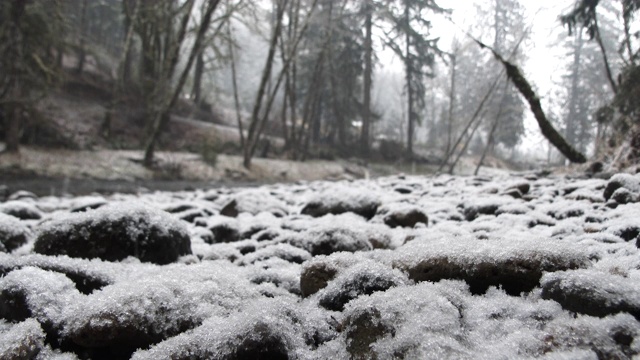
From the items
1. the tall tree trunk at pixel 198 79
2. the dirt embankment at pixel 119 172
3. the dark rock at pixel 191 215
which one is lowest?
the dirt embankment at pixel 119 172

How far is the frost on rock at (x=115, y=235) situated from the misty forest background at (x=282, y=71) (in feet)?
19.2

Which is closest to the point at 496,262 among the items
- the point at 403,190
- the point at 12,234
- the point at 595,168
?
the point at 12,234

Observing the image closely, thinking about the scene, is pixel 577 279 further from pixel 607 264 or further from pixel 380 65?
pixel 380 65

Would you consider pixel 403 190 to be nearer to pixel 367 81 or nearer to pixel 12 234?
pixel 12 234

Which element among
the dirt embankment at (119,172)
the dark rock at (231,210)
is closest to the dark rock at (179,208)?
the dark rock at (231,210)

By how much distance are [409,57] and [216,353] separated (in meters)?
25.2

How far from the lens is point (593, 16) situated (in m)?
7.34

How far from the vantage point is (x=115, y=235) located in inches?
90.7

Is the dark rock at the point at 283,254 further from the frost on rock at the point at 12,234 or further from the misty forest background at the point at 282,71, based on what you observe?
the misty forest background at the point at 282,71

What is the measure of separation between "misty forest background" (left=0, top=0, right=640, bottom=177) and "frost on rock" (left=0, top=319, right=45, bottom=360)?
6.45 metres

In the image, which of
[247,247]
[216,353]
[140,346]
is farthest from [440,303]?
[247,247]

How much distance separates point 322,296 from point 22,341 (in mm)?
1029

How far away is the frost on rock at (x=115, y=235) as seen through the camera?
2230 mm

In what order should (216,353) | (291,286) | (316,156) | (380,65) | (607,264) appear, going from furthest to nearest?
1. (380,65)
2. (316,156)
3. (291,286)
4. (607,264)
5. (216,353)
